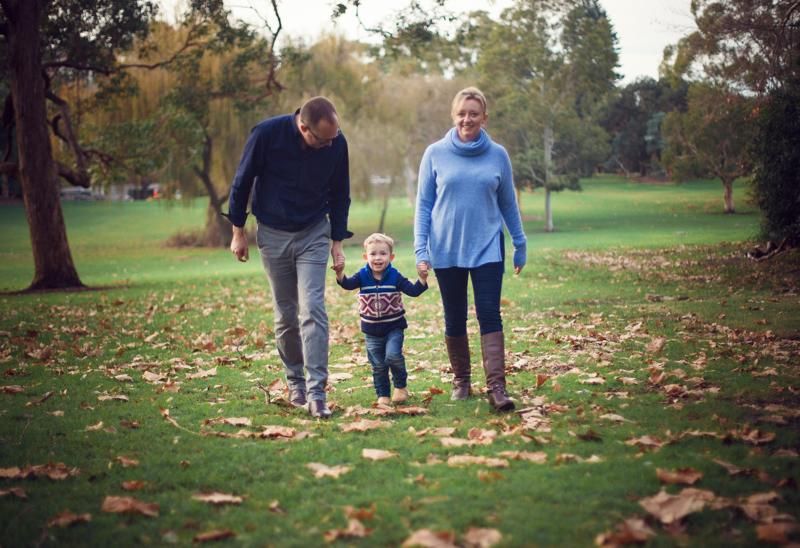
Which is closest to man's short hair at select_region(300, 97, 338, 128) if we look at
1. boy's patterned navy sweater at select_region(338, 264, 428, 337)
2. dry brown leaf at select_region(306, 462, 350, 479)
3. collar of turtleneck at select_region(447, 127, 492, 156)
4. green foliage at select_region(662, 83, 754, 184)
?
collar of turtleneck at select_region(447, 127, 492, 156)

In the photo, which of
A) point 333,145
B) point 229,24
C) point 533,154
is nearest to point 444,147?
point 333,145

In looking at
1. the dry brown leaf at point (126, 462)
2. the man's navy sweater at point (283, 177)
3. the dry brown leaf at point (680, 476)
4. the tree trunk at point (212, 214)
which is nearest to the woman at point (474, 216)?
the man's navy sweater at point (283, 177)

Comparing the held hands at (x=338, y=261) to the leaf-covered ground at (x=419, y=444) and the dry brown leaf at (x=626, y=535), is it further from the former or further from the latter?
the dry brown leaf at (x=626, y=535)

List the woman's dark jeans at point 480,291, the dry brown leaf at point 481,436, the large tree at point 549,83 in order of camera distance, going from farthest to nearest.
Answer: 1. the large tree at point 549,83
2. the woman's dark jeans at point 480,291
3. the dry brown leaf at point 481,436

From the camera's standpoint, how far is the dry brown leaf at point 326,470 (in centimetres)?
501

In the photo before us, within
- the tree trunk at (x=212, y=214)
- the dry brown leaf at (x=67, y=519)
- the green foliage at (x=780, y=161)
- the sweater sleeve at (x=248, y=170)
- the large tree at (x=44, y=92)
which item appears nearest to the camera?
the dry brown leaf at (x=67, y=519)

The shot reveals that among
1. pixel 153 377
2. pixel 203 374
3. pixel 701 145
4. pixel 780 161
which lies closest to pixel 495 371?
pixel 203 374

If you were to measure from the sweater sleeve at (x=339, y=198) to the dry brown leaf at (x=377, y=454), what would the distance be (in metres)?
2.26

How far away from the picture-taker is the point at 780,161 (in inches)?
735

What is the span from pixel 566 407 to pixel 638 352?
2.99 metres

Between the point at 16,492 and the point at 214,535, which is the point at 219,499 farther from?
the point at 16,492

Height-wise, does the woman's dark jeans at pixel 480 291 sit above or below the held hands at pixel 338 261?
below

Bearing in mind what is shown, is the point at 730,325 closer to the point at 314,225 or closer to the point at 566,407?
the point at 566,407

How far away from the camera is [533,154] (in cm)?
4697
